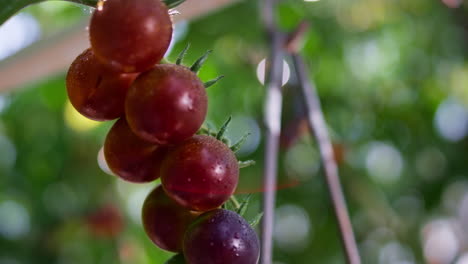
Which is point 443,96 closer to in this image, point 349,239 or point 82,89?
point 349,239

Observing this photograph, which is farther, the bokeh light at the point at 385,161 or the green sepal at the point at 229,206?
the bokeh light at the point at 385,161

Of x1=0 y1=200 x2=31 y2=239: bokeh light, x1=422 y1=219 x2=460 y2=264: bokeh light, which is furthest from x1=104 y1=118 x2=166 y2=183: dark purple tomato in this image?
x1=0 y1=200 x2=31 y2=239: bokeh light

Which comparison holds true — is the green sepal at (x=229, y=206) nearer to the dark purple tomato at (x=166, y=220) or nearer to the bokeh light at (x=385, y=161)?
the dark purple tomato at (x=166, y=220)

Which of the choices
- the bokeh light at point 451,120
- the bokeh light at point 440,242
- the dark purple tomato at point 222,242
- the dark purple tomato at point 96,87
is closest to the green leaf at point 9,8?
the dark purple tomato at point 96,87

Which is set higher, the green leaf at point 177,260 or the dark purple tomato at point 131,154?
the dark purple tomato at point 131,154

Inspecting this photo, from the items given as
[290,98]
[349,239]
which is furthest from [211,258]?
[290,98]

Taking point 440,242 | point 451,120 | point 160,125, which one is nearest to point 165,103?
point 160,125

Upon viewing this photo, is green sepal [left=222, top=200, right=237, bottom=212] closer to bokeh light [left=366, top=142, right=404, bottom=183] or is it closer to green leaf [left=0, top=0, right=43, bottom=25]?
green leaf [left=0, top=0, right=43, bottom=25]
